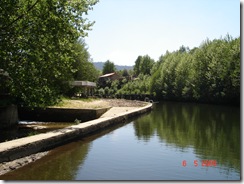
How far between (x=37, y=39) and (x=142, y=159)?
8791 millimetres

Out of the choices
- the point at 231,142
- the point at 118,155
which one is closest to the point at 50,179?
the point at 118,155

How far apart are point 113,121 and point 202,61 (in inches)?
1788

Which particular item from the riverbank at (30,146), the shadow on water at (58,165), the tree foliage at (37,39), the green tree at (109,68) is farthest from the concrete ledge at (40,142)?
the green tree at (109,68)

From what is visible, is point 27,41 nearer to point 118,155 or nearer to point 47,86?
point 47,86

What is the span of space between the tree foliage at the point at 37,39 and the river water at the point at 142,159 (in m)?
4.24

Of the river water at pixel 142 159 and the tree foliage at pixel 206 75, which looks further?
the tree foliage at pixel 206 75

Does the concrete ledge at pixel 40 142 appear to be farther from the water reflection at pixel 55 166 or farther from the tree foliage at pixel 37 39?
the tree foliage at pixel 37 39

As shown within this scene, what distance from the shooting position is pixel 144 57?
420 feet

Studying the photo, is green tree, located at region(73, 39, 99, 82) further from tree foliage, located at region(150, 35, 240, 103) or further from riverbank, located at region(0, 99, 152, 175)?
riverbank, located at region(0, 99, 152, 175)

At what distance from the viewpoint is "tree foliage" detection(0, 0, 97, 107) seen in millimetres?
17141

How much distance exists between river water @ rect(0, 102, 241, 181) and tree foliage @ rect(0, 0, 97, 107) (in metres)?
4.24

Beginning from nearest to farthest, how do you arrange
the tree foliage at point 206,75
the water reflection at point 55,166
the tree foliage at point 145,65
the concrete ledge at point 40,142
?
the water reflection at point 55,166 < the concrete ledge at point 40,142 < the tree foliage at point 206,75 < the tree foliage at point 145,65

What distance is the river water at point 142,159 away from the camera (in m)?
11.0

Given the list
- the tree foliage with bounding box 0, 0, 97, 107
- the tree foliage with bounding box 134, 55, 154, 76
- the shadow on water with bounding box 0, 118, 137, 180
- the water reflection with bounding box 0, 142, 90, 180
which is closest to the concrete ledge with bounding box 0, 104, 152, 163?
the shadow on water with bounding box 0, 118, 137, 180
